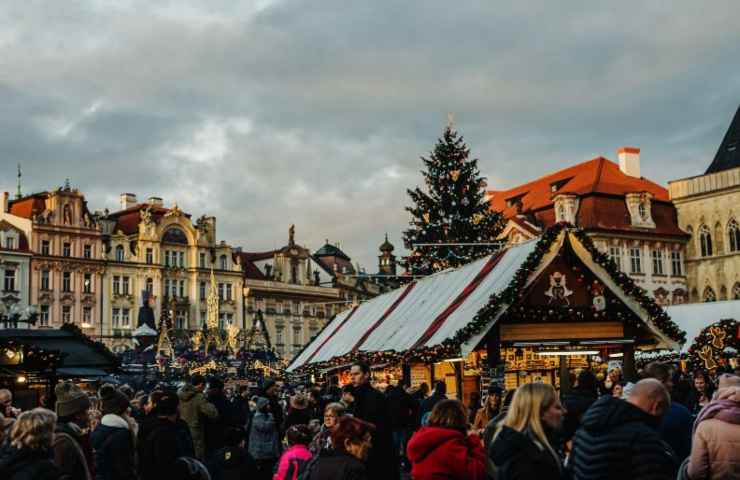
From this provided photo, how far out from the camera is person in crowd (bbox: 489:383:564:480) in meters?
5.53

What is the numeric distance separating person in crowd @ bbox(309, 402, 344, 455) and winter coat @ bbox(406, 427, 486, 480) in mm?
1770

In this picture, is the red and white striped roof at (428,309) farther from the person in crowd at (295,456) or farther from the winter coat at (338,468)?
the winter coat at (338,468)

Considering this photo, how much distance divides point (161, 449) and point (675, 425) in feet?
12.8

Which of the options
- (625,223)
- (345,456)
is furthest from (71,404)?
(625,223)

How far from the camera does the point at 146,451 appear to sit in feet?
26.2

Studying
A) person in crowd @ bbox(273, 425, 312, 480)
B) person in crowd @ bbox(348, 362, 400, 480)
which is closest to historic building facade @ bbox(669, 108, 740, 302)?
person in crowd @ bbox(348, 362, 400, 480)

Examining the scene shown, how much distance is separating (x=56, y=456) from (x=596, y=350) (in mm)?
12542

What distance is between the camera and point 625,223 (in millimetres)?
55031

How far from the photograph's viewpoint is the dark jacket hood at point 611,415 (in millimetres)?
5426

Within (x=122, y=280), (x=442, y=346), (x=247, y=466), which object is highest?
(x=122, y=280)

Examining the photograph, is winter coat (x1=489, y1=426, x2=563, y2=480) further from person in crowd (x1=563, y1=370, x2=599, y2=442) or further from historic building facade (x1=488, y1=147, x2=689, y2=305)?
historic building facade (x1=488, y1=147, x2=689, y2=305)

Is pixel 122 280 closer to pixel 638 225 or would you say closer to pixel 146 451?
pixel 638 225

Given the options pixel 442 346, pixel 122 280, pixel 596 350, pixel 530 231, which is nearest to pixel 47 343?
pixel 442 346

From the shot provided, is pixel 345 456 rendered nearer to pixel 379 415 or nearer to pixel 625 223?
pixel 379 415
